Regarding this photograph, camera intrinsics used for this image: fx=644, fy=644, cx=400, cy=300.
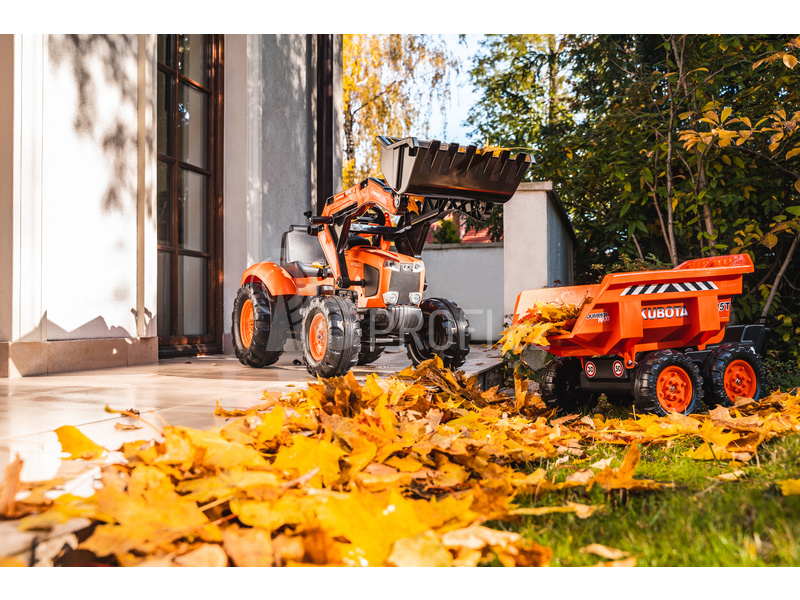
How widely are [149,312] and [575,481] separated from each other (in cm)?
437

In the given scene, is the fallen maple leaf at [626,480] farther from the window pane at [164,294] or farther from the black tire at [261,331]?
the window pane at [164,294]

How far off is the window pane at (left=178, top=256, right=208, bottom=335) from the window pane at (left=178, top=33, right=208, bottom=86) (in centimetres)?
193

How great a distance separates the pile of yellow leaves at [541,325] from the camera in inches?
140

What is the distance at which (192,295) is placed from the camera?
6633mm

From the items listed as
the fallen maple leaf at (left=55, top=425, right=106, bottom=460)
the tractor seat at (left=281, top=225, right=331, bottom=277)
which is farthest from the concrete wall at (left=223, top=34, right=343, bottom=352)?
the fallen maple leaf at (left=55, top=425, right=106, bottom=460)

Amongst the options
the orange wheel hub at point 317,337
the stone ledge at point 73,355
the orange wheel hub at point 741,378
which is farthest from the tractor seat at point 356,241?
the orange wheel hub at point 741,378

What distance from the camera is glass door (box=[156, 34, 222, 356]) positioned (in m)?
6.19

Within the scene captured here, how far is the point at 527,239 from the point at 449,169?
6.33 feet

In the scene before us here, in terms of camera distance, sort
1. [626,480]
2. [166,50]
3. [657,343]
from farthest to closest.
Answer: [166,50], [657,343], [626,480]

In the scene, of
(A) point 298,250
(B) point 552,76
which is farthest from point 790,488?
(B) point 552,76

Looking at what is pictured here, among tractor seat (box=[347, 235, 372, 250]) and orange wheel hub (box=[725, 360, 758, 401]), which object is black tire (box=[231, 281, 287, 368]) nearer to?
tractor seat (box=[347, 235, 372, 250])

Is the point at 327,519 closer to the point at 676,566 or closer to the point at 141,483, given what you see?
the point at 141,483

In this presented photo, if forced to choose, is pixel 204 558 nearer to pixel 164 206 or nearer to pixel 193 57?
pixel 164 206

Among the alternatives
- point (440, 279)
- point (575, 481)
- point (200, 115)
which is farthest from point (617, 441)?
point (440, 279)
